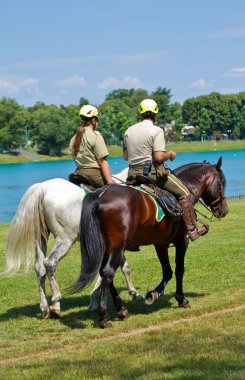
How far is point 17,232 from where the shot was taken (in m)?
10.6

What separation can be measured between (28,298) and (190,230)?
11.6 feet

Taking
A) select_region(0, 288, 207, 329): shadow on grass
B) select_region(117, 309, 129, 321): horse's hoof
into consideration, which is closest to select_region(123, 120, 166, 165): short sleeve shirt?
select_region(117, 309, 129, 321): horse's hoof

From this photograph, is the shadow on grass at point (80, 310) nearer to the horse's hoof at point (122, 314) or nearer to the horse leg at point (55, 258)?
the horse's hoof at point (122, 314)

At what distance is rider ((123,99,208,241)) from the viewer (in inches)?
407

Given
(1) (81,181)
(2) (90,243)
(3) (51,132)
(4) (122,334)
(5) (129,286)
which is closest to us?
(4) (122,334)

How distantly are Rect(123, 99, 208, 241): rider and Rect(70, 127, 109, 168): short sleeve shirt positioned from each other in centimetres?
36

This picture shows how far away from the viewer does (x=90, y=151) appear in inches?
424

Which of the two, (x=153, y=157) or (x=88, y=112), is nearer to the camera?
(x=153, y=157)

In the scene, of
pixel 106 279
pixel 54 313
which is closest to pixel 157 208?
pixel 106 279

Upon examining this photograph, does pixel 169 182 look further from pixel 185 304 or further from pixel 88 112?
pixel 185 304

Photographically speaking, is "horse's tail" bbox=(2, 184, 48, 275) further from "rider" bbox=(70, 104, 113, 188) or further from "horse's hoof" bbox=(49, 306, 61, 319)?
"rider" bbox=(70, 104, 113, 188)

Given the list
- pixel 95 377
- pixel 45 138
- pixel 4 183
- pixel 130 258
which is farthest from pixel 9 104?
pixel 95 377

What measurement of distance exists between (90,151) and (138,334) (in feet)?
10.2

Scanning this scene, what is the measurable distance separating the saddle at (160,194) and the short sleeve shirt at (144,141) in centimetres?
28
